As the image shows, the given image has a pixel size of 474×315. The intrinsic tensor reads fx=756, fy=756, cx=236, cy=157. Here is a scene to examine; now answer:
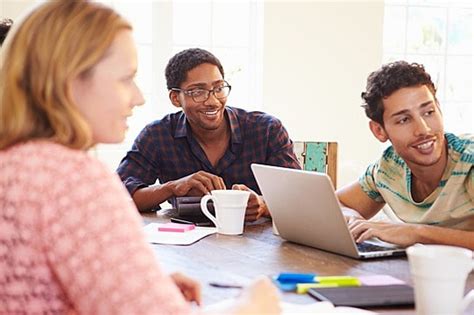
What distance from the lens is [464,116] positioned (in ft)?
17.1

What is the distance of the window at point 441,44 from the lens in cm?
495

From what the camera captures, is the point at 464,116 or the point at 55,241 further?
the point at 464,116

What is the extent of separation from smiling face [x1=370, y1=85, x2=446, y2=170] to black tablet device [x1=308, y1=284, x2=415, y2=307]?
2.58 ft

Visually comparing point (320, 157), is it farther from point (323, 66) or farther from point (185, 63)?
point (323, 66)

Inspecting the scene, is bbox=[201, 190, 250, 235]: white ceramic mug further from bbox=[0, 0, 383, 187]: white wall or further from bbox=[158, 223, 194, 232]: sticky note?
bbox=[0, 0, 383, 187]: white wall

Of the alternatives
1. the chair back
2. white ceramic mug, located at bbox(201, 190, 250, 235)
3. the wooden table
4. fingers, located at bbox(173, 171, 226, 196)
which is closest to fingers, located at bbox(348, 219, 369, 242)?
the wooden table

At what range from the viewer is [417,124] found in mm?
2141

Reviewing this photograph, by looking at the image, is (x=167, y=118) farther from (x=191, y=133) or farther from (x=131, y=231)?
(x=131, y=231)

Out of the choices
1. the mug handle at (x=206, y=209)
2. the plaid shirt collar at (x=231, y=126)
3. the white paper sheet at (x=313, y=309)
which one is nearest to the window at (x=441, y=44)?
the plaid shirt collar at (x=231, y=126)

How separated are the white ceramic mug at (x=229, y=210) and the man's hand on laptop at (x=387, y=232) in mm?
341

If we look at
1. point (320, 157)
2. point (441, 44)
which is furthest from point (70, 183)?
point (441, 44)

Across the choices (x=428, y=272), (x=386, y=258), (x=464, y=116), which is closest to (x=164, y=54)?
(x=464, y=116)

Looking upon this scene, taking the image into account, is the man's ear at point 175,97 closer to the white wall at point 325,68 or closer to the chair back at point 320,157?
the chair back at point 320,157

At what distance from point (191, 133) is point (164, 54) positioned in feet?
5.42
